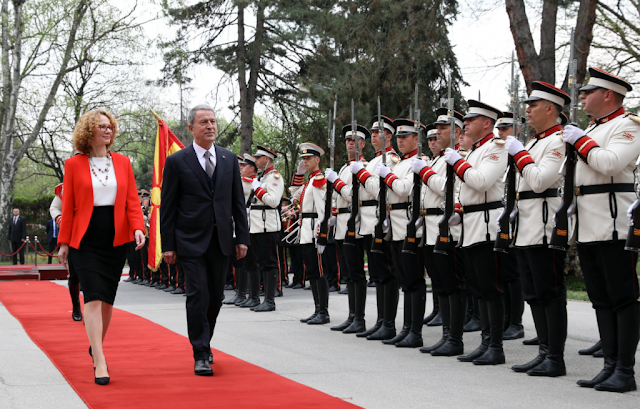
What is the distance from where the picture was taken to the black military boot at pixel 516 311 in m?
8.30

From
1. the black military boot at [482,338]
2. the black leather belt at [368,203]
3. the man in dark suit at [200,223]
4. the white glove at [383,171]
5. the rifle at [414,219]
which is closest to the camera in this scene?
the man in dark suit at [200,223]

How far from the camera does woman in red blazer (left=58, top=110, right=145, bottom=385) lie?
5.93 meters

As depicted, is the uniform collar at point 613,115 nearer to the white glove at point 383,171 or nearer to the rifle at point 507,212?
the rifle at point 507,212

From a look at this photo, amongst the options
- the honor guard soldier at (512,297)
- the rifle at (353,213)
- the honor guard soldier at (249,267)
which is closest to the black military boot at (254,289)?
the honor guard soldier at (249,267)

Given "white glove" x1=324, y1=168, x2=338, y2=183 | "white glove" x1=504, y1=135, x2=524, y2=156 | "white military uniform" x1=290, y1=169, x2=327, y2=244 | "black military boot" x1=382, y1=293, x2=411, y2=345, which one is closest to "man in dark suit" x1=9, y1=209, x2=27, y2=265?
"white military uniform" x1=290, y1=169, x2=327, y2=244

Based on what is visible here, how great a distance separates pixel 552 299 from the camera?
19.9 feet

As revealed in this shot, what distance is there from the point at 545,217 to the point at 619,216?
0.66 m

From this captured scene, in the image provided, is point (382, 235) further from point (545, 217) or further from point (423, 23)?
point (423, 23)

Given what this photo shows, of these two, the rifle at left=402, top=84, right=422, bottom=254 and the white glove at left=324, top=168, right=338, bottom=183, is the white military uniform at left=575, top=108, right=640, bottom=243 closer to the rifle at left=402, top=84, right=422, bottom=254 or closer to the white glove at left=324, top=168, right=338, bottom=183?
the rifle at left=402, top=84, right=422, bottom=254

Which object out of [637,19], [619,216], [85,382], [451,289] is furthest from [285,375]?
[637,19]

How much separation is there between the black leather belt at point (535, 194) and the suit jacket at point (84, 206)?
2.90 meters

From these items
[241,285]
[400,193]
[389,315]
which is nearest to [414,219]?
[400,193]

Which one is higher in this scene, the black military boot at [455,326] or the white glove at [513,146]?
the white glove at [513,146]

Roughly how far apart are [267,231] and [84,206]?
537 cm
